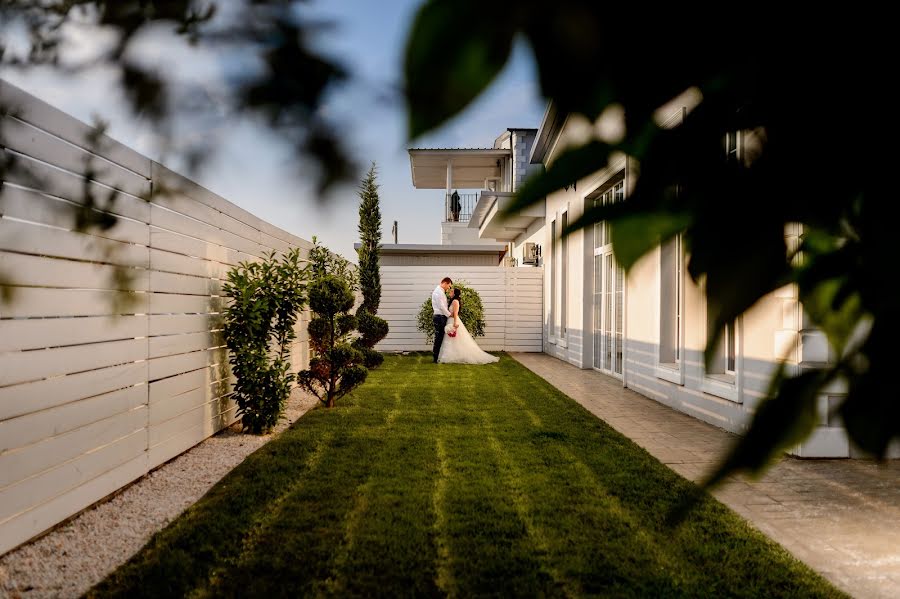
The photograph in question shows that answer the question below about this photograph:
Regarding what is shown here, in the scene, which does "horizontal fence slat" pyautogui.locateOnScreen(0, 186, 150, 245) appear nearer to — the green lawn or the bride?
the green lawn

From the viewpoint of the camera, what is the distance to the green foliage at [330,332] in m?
6.07

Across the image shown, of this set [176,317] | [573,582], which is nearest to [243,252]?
[176,317]

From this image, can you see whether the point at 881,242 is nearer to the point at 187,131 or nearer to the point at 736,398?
the point at 187,131

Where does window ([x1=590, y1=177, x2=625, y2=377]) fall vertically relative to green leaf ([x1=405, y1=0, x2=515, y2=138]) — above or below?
below

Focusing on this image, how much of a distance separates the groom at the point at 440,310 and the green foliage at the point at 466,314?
54.1 inches

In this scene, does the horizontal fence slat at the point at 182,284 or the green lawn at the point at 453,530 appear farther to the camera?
the horizontal fence slat at the point at 182,284

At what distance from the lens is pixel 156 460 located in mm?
3857

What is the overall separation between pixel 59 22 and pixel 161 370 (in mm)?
3733

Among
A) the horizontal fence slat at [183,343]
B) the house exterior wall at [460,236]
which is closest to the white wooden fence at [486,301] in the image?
the house exterior wall at [460,236]

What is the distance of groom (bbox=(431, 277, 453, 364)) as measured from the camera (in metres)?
11.2

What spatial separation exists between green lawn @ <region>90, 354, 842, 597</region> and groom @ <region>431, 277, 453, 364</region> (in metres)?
6.41

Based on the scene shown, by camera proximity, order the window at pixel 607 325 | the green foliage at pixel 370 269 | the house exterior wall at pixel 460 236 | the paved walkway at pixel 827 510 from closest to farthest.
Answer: the paved walkway at pixel 827 510
the window at pixel 607 325
the green foliage at pixel 370 269
the house exterior wall at pixel 460 236

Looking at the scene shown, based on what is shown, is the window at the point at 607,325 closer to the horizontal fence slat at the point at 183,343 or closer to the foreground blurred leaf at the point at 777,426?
the horizontal fence slat at the point at 183,343

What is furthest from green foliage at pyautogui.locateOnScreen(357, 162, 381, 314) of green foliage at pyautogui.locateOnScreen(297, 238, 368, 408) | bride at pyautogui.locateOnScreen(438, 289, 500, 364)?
green foliage at pyautogui.locateOnScreen(297, 238, 368, 408)
